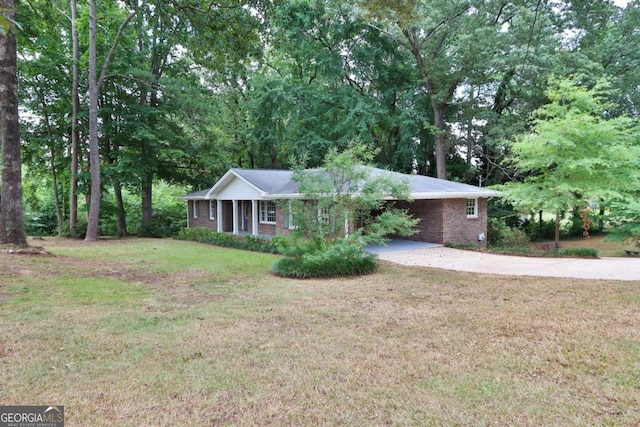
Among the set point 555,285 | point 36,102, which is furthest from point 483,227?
point 36,102

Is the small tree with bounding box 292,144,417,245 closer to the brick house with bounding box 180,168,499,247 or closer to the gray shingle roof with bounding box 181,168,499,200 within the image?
the gray shingle roof with bounding box 181,168,499,200

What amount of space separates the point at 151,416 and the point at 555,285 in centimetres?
740

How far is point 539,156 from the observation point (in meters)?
13.5

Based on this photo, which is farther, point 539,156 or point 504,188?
point 504,188

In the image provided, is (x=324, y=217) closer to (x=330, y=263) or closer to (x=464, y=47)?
(x=330, y=263)

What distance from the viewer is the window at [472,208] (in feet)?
54.1

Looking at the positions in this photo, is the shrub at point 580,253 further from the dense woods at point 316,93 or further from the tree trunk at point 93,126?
the tree trunk at point 93,126

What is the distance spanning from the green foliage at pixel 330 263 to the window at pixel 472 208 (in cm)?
869

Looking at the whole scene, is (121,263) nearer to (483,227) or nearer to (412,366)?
(412,366)

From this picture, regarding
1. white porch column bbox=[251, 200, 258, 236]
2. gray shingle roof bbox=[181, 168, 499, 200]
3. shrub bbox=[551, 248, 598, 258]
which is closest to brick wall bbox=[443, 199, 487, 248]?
gray shingle roof bbox=[181, 168, 499, 200]

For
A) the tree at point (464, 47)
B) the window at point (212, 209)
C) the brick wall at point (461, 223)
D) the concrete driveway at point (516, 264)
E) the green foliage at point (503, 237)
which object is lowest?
the concrete driveway at point (516, 264)

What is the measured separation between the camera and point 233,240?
16.3 metres

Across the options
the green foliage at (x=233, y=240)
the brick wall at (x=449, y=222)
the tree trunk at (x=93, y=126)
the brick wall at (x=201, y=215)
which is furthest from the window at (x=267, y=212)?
the tree trunk at (x=93, y=126)

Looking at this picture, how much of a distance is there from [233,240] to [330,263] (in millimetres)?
8057
